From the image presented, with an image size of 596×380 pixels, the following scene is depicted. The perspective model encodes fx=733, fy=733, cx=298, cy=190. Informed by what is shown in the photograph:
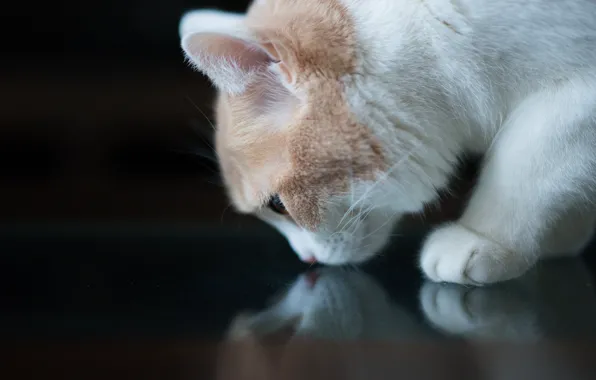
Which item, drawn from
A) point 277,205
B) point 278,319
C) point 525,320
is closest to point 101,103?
point 277,205

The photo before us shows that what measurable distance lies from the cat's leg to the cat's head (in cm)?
16

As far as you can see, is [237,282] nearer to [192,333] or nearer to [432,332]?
[192,333]

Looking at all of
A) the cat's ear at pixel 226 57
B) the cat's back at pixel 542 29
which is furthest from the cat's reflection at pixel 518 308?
the cat's ear at pixel 226 57

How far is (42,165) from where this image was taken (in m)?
1.90

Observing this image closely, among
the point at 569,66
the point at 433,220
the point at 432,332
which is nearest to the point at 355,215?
the point at 432,332

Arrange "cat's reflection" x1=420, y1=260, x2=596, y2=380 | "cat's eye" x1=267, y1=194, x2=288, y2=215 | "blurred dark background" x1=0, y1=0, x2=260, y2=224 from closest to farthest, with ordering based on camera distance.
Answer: "cat's reflection" x1=420, y1=260, x2=596, y2=380 < "cat's eye" x1=267, y1=194, x2=288, y2=215 < "blurred dark background" x1=0, y1=0, x2=260, y2=224

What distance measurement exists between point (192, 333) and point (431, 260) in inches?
15.2

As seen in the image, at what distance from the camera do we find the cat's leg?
41.9 inches

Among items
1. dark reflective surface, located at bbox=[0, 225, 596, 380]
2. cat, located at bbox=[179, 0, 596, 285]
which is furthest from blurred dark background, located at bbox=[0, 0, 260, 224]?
cat, located at bbox=[179, 0, 596, 285]

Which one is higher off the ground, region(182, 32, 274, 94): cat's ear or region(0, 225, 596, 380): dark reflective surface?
region(182, 32, 274, 94): cat's ear

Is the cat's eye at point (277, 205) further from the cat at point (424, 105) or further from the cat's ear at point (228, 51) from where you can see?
the cat's ear at point (228, 51)

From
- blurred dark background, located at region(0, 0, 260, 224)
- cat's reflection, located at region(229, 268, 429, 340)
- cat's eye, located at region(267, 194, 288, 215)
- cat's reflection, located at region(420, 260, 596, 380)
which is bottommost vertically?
blurred dark background, located at region(0, 0, 260, 224)

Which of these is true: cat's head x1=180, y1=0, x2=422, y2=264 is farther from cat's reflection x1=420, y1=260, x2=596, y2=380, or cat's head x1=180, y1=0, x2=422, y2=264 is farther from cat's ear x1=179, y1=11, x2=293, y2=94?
cat's reflection x1=420, y1=260, x2=596, y2=380

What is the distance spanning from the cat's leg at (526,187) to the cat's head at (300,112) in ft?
0.52
